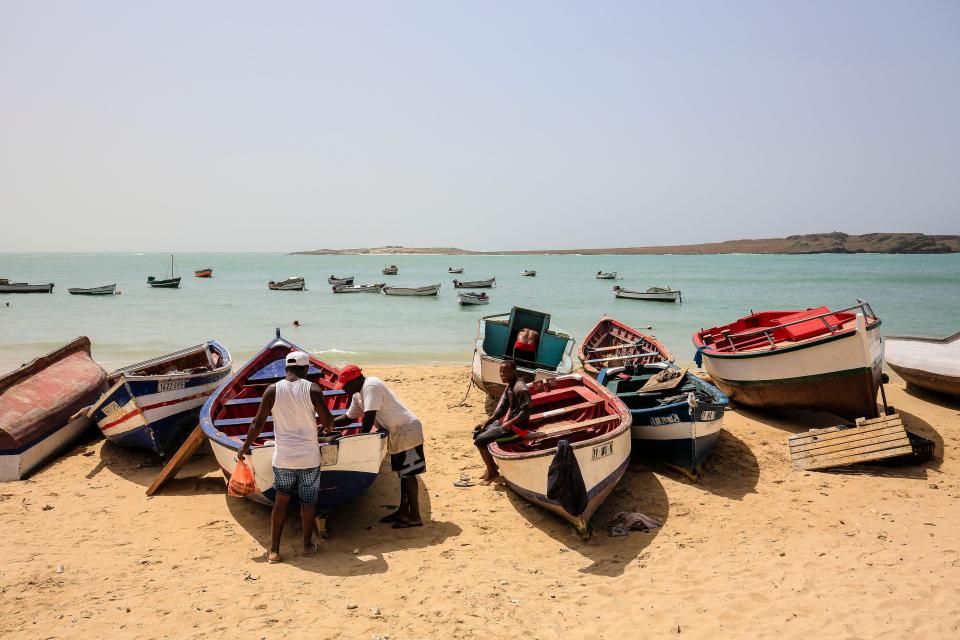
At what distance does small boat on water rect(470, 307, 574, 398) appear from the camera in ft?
35.9

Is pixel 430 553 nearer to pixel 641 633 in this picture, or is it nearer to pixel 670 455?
pixel 641 633

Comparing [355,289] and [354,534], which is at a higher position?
[355,289]

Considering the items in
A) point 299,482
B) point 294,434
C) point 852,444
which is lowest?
point 852,444

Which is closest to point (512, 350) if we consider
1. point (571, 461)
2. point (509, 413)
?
point (509, 413)

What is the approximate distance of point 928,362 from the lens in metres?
11.8

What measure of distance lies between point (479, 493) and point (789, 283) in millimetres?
71975

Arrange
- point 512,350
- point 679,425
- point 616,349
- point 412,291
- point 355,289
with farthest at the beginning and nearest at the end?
1. point 355,289
2. point 412,291
3. point 616,349
4. point 512,350
5. point 679,425

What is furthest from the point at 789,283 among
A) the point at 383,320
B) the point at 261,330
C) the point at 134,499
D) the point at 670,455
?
the point at 134,499

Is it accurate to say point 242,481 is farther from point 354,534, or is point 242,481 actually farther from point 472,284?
point 472,284

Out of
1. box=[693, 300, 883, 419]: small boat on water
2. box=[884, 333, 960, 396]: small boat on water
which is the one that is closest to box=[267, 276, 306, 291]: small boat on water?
box=[693, 300, 883, 419]: small boat on water

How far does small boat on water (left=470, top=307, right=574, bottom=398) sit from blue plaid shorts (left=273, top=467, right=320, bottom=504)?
5078mm

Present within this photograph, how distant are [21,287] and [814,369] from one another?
55392 millimetres

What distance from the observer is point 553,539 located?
6.39 m

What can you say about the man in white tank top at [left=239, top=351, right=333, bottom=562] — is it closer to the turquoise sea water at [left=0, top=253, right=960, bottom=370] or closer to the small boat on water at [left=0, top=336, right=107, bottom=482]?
the small boat on water at [left=0, top=336, right=107, bottom=482]
